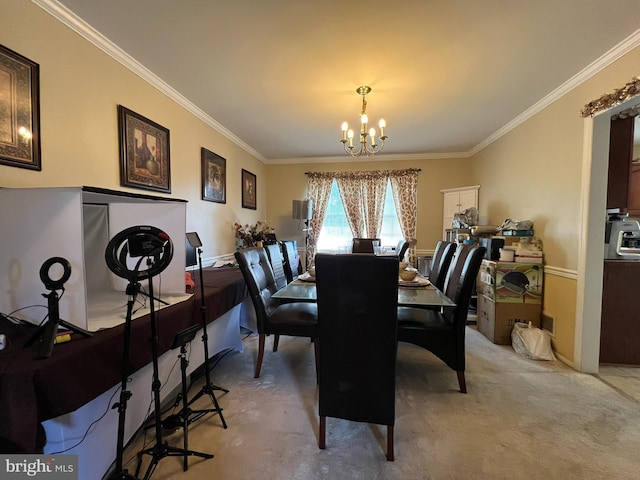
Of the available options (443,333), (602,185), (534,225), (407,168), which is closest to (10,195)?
(443,333)

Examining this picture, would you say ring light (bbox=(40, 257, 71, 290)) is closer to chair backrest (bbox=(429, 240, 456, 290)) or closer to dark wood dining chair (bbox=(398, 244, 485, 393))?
dark wood dining chair (bbox=(398, 244, 485, 393))

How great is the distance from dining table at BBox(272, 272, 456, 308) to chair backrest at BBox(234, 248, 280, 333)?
0.17 m

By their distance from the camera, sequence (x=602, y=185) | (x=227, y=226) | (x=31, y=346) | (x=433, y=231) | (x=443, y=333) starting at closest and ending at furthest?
(x=31, y=346), (x=443, y=333), (x=602, y=185), (x=227, y=226), (x=433, y=231)

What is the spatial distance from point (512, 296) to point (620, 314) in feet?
2.57

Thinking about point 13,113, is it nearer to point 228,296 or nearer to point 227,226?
point 228,296

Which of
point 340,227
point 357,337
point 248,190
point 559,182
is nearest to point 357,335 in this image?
point 357,337

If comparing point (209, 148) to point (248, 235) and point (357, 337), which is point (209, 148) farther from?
point (357, 337)

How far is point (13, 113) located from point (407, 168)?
15.3 feet

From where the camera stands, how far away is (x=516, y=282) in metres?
2.74

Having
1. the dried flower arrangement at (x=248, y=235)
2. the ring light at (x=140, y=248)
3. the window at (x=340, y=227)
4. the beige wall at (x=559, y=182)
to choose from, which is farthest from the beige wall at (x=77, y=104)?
the beige wall at (x=559, y=182)

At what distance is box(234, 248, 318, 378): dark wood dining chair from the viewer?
2016 mm

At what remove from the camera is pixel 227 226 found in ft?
12.0

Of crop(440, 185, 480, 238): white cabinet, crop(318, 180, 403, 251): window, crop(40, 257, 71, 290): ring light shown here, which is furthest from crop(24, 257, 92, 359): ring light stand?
crop(440, 185, 480, 238): white cabinet

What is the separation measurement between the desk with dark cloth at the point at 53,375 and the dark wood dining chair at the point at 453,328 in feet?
5.48
